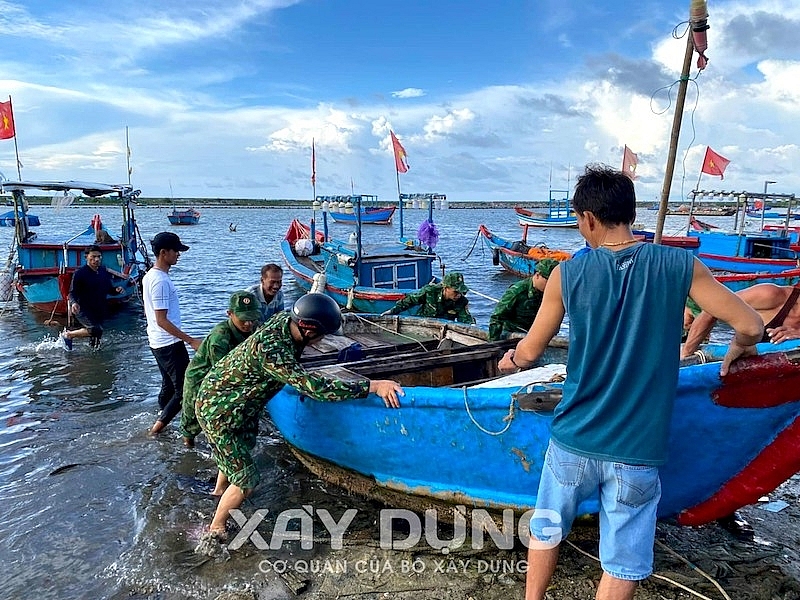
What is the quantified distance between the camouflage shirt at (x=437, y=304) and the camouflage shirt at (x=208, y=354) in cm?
360

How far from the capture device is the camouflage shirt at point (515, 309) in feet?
22.1

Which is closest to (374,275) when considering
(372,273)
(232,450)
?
(372,273)

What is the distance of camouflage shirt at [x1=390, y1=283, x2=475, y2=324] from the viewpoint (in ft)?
27.1

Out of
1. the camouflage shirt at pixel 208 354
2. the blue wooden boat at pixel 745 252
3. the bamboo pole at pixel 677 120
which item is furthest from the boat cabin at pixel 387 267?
the bamboo pole at pixel 677 120

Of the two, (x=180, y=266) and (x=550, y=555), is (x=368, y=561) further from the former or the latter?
(x=180, y=266)

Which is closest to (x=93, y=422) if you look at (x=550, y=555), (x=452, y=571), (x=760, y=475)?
(x=452, y=571)

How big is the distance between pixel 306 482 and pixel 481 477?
2.09 m

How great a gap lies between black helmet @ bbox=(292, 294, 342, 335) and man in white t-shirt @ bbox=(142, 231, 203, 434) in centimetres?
219

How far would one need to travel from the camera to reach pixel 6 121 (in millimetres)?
13758

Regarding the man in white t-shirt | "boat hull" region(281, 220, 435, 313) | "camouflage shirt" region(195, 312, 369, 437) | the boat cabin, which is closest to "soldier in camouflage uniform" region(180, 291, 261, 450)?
the man in white t-shirt

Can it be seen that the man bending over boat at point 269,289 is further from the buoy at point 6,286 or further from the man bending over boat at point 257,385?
the buoy at point 6,286

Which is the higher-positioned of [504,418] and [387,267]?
[504,418]

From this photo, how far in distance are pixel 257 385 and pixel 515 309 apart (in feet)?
12.2

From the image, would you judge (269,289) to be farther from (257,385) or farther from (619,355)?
(619,355)
